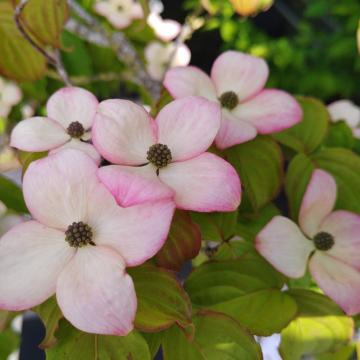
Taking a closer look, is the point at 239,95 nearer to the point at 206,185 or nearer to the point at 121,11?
the point at 206,185

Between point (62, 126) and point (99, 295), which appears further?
point (62, 126)

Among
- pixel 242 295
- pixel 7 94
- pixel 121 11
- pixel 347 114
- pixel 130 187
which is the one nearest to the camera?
pixel 130 187

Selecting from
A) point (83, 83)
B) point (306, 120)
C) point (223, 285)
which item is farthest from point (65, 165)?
point (83, 83)

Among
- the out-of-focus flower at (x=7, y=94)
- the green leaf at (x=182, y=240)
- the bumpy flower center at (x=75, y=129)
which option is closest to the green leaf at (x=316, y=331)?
the green leaf at (x=182, y=240)

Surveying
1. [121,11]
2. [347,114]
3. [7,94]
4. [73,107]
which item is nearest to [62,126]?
[73,107]

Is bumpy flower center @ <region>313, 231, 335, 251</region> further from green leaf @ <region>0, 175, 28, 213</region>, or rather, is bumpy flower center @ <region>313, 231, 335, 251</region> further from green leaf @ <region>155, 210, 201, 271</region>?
green leaf @ <region>0, 175, 28, 213</region>

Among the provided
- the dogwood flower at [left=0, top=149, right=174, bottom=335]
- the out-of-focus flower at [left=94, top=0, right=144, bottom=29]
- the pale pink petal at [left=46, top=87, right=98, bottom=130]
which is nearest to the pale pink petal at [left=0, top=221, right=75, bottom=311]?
the dogwood flower at [left=0, top=149, right=174, bottom=335]

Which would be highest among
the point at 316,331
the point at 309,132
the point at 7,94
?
the point at 309,132

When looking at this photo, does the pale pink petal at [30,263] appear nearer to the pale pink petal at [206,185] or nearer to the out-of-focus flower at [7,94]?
the pale pink petal at [206,185]

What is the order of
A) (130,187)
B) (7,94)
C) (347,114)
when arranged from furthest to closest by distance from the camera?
1. (7,94)
2. (347,114)
3. (130,187)
